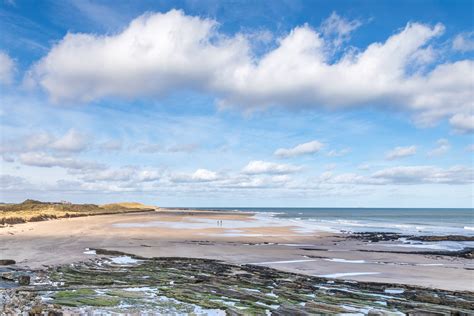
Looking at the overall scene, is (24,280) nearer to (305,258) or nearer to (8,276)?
(8,276)

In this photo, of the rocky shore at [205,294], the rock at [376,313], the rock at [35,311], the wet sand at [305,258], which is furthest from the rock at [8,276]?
the rock at [376,313]

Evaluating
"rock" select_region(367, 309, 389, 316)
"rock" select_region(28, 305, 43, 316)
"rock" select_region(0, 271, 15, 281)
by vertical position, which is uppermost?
"rock" select_region(28, 305, 43, 316)

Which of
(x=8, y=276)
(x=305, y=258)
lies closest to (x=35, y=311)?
(x=8, y=276)

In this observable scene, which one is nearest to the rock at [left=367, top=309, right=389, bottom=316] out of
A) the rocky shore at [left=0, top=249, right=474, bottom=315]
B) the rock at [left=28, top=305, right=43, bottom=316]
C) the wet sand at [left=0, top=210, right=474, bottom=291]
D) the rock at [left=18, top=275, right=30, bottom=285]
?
the rocky shore at [left=0, top=249, right=474, bottom=315]

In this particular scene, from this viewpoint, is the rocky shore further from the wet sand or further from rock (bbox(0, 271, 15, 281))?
the wet sand

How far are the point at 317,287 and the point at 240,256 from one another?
10.7 metres

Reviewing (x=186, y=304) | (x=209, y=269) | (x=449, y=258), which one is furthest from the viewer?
(x=449, y=258)

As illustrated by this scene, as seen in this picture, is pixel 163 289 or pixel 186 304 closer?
pixel 186 304

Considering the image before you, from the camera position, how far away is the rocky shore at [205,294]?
12.5 metres

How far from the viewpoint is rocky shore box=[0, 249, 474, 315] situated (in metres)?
12.5

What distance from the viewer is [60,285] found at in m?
15.0

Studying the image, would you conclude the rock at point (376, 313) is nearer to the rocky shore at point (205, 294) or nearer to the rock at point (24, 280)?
the rocky shore at point (205, 294)

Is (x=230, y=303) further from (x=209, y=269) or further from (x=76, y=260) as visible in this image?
(x=76, y=260)

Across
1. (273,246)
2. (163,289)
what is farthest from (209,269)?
(273,246)
